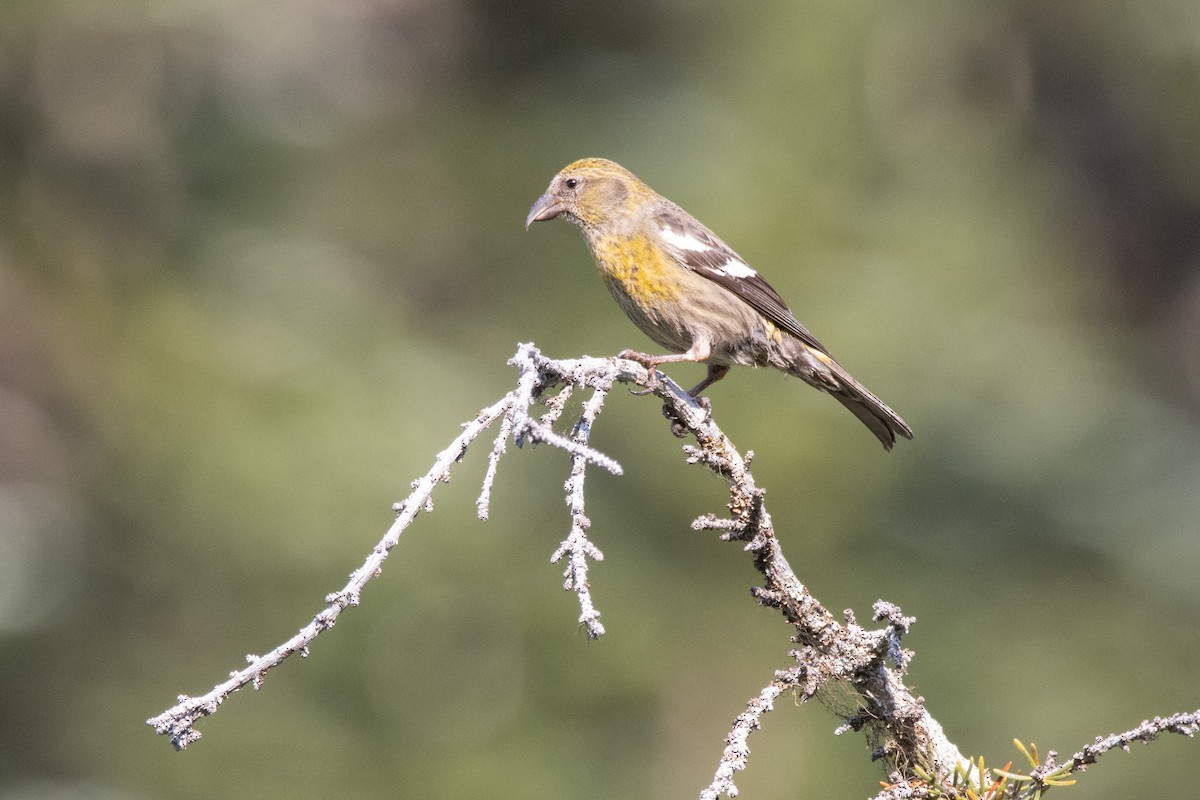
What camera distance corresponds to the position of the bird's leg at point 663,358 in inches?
142

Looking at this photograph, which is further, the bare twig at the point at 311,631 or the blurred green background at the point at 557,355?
the blurred green background at the point at 557,355

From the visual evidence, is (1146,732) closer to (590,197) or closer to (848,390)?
(848,390)

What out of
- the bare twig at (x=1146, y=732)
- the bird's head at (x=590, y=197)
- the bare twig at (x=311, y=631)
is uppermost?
the bird's head at (x=590, y=197)

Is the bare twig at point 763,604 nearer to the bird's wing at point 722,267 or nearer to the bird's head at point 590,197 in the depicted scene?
the bird's wing at point 722,267

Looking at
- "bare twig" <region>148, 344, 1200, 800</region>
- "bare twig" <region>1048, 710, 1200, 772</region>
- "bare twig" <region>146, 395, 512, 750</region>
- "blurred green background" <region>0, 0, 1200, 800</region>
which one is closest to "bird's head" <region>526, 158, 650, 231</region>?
"blurred green background" <region>0, 0, 1200, 800</region>

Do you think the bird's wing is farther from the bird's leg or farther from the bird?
the bird's leg

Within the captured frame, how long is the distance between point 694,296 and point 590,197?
2.56 ft

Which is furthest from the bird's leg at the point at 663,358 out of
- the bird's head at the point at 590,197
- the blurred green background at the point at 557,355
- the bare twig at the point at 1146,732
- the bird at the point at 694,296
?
the blurred green background at the point at 557,355

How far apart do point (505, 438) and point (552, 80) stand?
9.69 meters

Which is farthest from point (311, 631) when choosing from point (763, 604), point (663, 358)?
point (663, 358)

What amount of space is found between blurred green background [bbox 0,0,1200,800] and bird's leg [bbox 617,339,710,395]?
232 cm

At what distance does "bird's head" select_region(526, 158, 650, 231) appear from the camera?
18.6ft

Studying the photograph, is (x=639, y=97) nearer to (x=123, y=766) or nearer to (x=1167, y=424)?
(x=1167, y=424)

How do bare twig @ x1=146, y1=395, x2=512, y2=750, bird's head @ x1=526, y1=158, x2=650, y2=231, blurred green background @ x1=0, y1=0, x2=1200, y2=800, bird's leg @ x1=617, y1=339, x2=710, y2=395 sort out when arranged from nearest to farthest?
bare twig @ x1=146, y1=395, x2=512, y2=750 < bird's leg @ x1=617, y1=339, x2=710, y2=395 < bird's head @ x1=526, y1=158, x2=650, y2=231 < blurred green background @ x1=0, y1=0, x2=1200, y2=800
